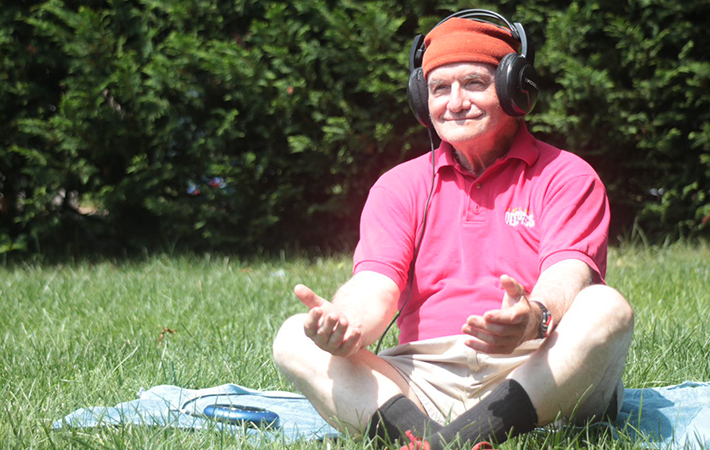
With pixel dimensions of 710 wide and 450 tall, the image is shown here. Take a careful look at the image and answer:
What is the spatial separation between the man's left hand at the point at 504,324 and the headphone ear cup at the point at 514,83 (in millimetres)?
723

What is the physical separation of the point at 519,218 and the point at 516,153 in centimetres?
22

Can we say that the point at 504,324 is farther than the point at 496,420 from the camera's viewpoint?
No

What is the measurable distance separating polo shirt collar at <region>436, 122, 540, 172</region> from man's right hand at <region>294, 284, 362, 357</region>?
74 cm

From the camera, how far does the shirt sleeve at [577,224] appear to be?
2.26m

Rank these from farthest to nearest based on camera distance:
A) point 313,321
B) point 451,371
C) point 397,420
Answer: point 451,371 < point 397,420 < point 313,321

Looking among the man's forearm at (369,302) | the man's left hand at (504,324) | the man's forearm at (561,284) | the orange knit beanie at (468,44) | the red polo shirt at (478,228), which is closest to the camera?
the man's left hand at (504,324)

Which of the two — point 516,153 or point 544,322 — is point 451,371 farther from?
point 516,153

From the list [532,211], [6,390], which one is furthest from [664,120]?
[6,390]

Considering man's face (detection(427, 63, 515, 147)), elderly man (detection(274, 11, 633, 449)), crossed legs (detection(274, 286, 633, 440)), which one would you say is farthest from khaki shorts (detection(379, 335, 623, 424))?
man's face (detection(427, 63, 515, 147))

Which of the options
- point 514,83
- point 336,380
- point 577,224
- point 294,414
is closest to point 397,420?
point 336,380

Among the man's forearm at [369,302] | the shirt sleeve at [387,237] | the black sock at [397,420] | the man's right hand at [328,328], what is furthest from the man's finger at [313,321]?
the shirt sleeve at [387,237]

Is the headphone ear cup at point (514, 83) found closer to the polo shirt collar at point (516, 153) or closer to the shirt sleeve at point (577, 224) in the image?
the polo shirt collar at point (516, 153)

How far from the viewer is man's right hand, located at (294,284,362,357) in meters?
1.99

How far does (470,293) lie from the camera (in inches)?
95.0
